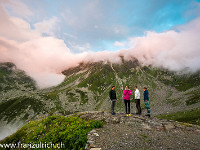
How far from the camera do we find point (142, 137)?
10562 millimetres

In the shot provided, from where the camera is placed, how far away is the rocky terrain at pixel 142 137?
29.5 feet

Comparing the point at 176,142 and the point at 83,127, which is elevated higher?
the point at 83,127

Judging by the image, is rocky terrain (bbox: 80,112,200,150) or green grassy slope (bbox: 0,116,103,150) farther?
green grassy slope (bbox: 0,116,103,150)

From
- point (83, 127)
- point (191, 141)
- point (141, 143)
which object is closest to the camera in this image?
point (141, 143)

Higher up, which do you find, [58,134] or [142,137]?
[58,134]

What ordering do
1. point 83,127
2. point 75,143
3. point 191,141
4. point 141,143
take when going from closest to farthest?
point 75,143, point 141,143, point 191,141, point 83,127

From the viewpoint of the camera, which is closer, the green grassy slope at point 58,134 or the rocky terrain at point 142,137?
the rocky terrain at point 142,137

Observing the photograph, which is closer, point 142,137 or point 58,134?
point 58,134

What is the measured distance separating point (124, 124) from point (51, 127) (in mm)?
8347

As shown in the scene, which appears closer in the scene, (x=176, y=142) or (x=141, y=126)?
(x=176, y=142)

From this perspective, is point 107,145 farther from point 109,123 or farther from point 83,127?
point 109,123

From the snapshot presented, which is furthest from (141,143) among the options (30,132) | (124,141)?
(30,132)

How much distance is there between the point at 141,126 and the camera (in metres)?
13.5

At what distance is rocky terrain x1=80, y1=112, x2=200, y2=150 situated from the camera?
29.5 feet
